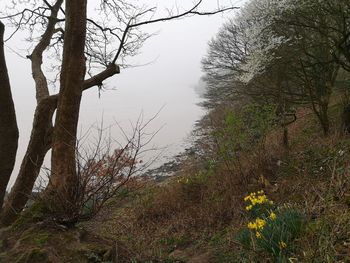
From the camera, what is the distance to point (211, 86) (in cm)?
2764

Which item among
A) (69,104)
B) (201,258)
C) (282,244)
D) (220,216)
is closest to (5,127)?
(69,104)

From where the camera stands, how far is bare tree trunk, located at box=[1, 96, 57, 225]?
5.80 meters

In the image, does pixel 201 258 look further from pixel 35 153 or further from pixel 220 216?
pixel 35 153

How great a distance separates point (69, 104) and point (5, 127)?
142cm

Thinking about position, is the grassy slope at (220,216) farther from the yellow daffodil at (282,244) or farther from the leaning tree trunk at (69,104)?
the leaning tree trunk at (69,104)

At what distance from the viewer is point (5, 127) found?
5660 millimetres

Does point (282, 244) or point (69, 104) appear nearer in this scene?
point (282, 244)

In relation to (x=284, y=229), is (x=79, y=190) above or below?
above

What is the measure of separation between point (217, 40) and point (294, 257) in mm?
24257

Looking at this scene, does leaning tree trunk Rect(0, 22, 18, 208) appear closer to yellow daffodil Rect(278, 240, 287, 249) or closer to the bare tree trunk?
the bare tree trunk

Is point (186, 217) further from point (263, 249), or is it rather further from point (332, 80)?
point (332, 80)

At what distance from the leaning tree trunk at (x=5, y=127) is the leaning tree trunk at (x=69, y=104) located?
1197 mm

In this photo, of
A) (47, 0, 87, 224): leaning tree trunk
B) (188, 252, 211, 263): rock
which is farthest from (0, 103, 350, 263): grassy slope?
(47, 0, 87, 224): leaning tree trunk

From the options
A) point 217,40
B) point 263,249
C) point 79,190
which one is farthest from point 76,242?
point 217,40
